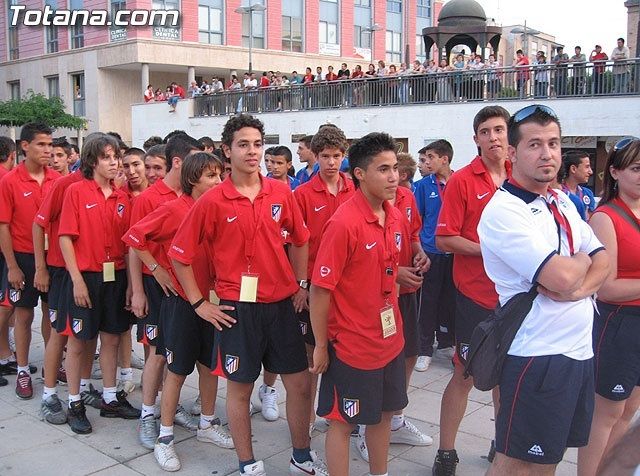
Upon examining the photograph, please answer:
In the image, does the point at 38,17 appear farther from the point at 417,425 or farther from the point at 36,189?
the point at 417,425

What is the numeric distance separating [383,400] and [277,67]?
35.0m

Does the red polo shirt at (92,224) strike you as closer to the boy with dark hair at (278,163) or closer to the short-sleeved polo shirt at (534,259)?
the boy with dark hair at (278,163)

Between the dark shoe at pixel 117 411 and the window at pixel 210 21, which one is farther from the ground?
the window at pixel 210 21

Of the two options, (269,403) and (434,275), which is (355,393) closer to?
(269,403)

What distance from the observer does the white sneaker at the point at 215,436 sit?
185 inches

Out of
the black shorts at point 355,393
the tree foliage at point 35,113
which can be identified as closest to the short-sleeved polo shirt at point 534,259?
the black shorts at point 355,393

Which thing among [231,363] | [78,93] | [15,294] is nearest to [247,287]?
[231,363]

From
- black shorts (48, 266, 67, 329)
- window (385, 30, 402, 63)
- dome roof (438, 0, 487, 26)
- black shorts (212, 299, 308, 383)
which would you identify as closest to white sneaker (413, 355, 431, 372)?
black shorts (212, 299, 308, 383)

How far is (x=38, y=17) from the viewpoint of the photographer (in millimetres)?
37656

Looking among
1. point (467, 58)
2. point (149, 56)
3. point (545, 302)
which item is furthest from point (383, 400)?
point (149, 56)

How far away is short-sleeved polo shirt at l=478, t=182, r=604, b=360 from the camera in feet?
8.95

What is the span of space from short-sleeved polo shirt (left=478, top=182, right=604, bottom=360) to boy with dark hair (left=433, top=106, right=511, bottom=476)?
3.65 ft

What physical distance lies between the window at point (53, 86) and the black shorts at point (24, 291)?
113 ft

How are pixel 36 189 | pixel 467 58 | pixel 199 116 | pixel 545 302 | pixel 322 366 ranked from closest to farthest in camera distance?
pixel 545 302, pixel 322 366, pixel 36 189, pixel 467 58, pixel 199 116
